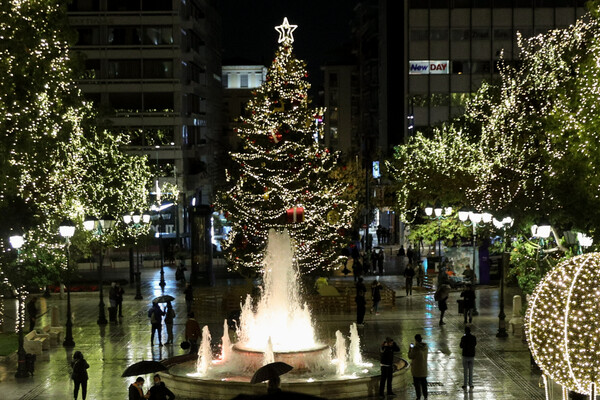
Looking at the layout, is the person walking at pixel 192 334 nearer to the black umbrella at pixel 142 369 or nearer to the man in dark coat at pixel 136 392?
the black umbrella at pixel 142 369

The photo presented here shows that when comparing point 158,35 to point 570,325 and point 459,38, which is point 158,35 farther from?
point 570,325

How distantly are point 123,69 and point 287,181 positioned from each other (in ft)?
136

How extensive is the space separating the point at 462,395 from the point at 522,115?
24898mm

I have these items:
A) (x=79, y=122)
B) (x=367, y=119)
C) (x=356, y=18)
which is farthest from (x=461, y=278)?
(x=356, y=18)

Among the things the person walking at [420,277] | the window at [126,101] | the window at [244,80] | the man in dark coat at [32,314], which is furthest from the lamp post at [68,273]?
the window at [244,80]

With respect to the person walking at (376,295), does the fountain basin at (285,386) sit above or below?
below

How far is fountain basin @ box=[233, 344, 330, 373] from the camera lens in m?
26.8

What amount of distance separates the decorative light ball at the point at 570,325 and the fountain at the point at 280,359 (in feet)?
29.5

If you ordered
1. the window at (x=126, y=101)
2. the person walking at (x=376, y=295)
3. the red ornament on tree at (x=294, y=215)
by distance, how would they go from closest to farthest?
the person walking at (x=376, y=295) < the red ornament on tree at (x=294, y=215) < the window at (x=126, y=101)

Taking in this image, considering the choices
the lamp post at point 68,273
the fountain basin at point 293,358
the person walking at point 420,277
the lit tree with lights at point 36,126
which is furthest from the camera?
the person walking at point 420,277

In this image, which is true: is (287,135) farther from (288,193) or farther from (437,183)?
(437,183)

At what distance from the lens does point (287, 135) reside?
47406 millimetres

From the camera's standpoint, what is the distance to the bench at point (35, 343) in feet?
102

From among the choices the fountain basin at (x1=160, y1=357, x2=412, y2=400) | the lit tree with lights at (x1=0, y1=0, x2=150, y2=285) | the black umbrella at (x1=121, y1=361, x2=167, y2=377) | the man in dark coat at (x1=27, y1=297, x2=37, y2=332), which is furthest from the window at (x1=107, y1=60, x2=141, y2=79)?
the black umbrella at (x1=121, y1=361, x2=167, y2=377)
